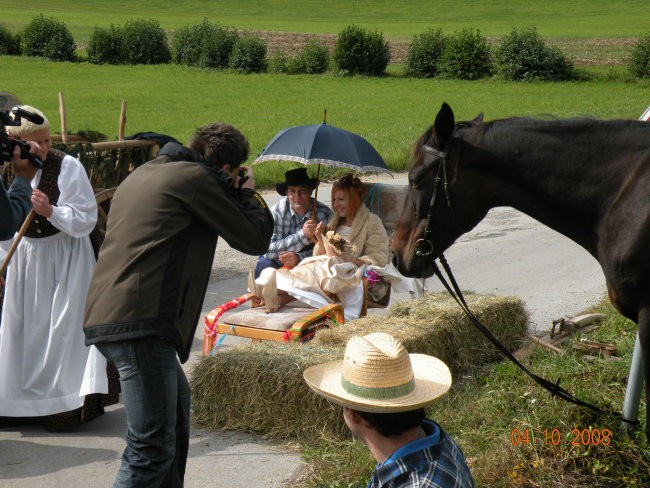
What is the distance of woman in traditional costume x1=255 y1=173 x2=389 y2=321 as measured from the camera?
692 centimetres

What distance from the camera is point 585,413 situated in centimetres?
486

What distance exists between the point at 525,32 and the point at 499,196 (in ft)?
136

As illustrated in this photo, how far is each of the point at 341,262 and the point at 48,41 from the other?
4850cm

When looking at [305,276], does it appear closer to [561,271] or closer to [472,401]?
[472,401]

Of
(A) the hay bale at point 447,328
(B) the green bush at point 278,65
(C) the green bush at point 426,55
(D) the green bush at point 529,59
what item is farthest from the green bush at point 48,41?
(A) the hay bale at point 447,328

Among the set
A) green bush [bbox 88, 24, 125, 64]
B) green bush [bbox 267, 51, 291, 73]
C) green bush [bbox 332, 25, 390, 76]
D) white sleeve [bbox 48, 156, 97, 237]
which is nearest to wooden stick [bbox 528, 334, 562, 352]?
white sleeve [bbox 48, 156, 97, 237]

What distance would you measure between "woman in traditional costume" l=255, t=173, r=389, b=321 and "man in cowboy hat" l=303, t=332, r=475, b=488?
413 cm

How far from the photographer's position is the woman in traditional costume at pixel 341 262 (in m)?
6.92

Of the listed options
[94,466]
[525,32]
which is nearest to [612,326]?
[94,466]

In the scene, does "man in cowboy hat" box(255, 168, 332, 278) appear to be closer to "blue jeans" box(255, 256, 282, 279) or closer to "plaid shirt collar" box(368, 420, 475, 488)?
"blue jeans" box(255, 256, 282, 279)

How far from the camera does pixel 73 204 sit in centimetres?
562

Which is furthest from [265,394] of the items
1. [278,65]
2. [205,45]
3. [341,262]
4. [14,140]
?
[205,45]

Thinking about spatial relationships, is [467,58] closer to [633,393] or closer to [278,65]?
[278,65]

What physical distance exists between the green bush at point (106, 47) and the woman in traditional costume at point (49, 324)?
157ft
